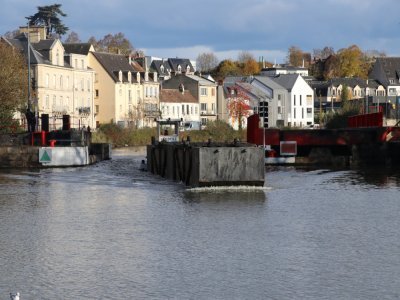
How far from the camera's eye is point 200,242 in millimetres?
26219

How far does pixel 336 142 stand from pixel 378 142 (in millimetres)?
3101

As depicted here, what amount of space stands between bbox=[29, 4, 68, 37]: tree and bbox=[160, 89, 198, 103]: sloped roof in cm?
2187

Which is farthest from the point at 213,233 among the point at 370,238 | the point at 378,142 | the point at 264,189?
the point at 378,142

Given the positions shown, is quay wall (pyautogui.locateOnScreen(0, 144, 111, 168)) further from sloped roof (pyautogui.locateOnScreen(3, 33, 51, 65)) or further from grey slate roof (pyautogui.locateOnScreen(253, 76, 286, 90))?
grey slate roof (pyautogui.locateOnScreen(253, 76, 286, 90))

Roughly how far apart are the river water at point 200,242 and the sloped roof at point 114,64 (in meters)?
76.1

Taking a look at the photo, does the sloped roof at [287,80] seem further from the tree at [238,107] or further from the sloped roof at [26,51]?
the sloped roof at [26,51]

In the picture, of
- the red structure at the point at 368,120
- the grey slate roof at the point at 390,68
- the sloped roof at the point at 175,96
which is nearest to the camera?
the red structure at the point at 368,120

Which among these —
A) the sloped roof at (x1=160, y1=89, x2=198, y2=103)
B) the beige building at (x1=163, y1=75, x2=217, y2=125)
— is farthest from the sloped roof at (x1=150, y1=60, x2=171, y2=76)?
the sloped roof at (x1=160, y1=89, x2=198, y2=103)

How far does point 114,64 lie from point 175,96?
1680 cm

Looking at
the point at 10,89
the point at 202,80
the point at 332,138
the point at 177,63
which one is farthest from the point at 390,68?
the point at 332,138

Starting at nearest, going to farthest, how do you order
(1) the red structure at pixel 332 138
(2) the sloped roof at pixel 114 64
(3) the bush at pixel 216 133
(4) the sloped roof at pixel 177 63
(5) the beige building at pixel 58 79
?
(1) the red structure at pixel 332 138 < (5) the beige building at pixel 58 79 < (3) the bush at pixel 216 133 < (2) the sloped roof at pixel 114 64 < (4) the sloped roof at pixel 177 63

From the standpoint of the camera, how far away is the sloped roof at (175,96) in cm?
13712

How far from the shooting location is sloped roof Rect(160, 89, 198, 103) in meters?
137

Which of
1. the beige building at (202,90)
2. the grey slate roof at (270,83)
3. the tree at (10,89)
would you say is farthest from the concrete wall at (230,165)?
the grey slate roof at (270,83)
